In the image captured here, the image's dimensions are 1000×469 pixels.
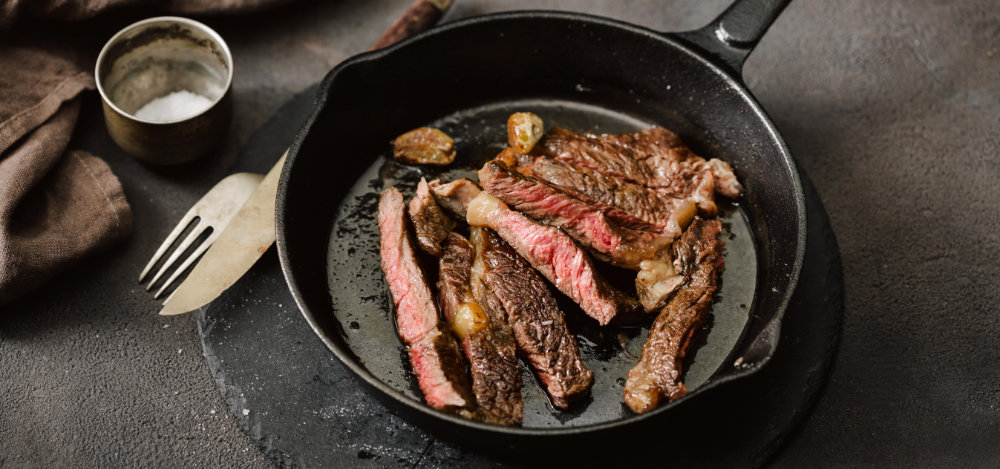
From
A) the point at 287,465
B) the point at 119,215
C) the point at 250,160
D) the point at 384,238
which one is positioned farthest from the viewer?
the point at 250,160

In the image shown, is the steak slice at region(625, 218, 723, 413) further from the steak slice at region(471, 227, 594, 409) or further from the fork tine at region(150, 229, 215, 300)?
the fork tine at region(150, 229, 215, 300)

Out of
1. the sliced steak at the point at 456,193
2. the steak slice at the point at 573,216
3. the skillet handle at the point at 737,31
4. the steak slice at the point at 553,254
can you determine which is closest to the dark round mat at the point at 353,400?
the steak slice at the point at 553,254

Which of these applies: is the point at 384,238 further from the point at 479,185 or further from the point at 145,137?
the point at 145,137

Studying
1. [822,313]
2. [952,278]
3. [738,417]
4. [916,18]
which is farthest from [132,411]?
[916,18]

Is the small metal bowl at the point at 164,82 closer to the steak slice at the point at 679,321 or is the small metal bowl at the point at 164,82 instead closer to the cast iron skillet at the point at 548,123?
the cast iron skillet at the point at 548,123

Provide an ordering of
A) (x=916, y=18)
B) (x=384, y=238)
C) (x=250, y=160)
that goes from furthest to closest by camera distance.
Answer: (x=916, y=18)
(x=250, y=160)
(x=384, y=238)
